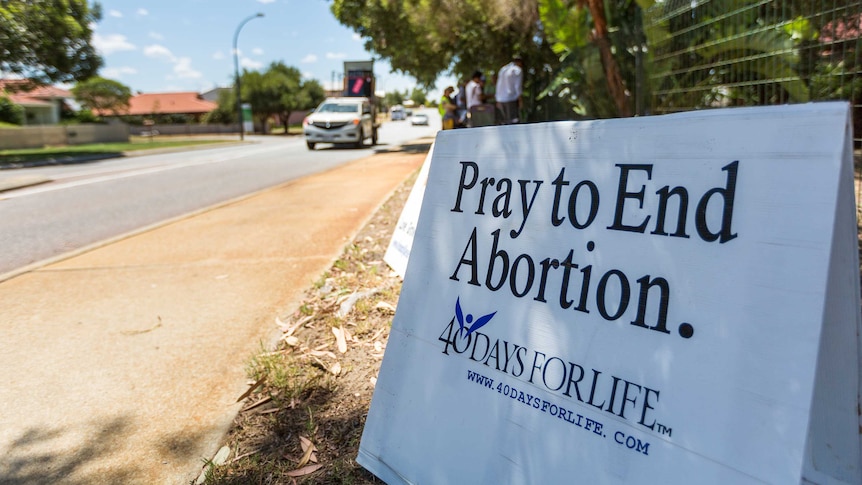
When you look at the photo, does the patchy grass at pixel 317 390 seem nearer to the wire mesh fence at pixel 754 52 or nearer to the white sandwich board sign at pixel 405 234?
the white sandwich board sign at pixel 405 234

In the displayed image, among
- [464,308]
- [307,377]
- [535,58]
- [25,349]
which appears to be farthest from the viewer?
[535,58]

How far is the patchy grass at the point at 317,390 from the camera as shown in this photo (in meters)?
2.61

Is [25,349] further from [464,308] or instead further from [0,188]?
[0,188]

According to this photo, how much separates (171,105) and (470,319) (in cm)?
8408

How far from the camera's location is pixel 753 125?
5.24 feet

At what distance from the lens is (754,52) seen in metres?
6.90

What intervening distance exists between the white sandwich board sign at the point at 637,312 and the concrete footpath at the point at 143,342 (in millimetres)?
1227

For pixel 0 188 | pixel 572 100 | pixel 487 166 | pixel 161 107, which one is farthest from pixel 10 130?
pixel 161 107

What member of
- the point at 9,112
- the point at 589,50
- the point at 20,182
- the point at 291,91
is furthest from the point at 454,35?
the point at 291,91

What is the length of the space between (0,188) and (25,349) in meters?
10.6

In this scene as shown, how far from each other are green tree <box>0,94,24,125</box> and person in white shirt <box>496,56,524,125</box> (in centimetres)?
4438

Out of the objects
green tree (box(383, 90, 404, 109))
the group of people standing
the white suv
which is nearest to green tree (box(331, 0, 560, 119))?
the group of people standing

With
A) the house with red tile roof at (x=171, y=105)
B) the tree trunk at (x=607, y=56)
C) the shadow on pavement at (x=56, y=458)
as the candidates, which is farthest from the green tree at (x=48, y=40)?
the house with red tile roof at (x=171, y=105)

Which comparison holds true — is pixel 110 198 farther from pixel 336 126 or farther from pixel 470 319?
pixel 336 126
